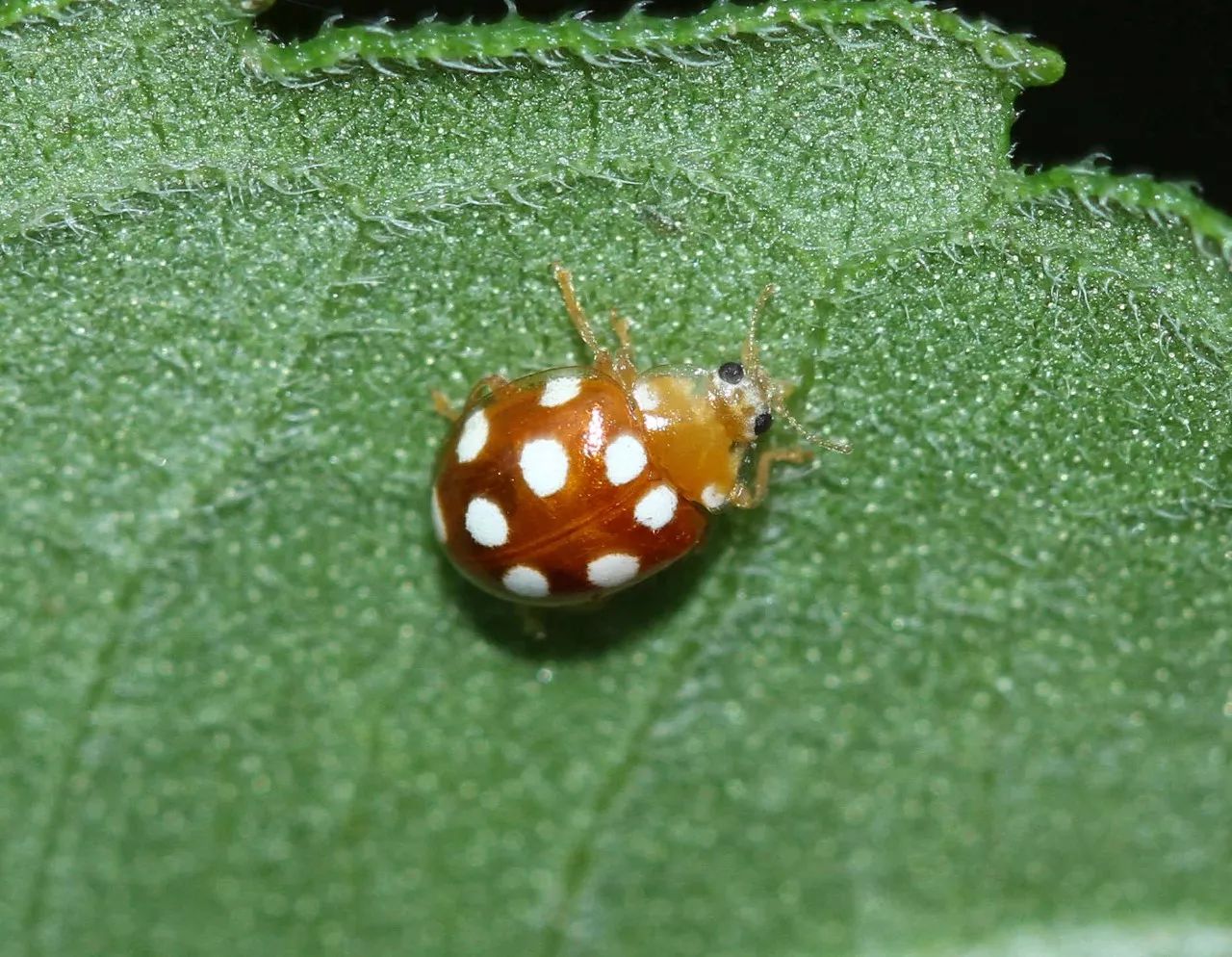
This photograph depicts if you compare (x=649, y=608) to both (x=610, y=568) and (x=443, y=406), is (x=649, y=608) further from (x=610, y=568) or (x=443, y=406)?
(x=443, y=406)

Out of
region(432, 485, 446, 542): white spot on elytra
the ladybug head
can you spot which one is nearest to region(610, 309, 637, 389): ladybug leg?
the ladybug head

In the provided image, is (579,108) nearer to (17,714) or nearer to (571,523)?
(571,523)

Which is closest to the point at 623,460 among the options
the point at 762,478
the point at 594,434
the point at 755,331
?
the point at 594,434

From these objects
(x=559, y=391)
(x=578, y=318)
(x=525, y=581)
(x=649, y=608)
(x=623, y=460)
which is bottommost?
(x=649, y=608)

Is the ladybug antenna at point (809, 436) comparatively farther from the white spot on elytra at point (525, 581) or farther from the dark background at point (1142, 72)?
the dark background at point (1142, 72)

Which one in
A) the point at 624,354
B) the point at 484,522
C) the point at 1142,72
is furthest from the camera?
the point at 1142,72
